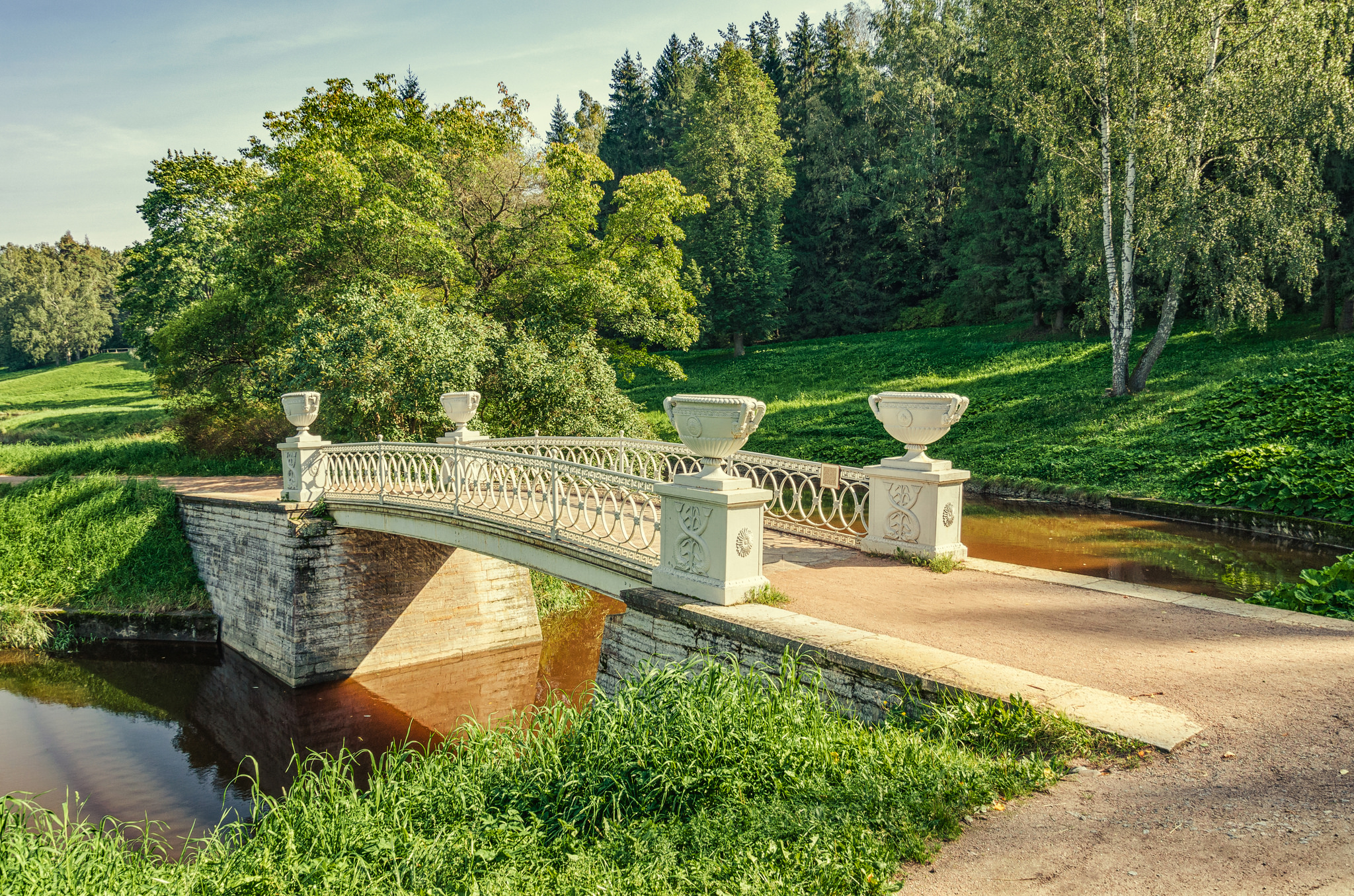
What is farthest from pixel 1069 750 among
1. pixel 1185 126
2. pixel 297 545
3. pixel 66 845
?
pixel 1185 126

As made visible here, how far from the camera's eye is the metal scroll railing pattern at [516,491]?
7.54 meters

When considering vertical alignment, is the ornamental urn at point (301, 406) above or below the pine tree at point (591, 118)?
below

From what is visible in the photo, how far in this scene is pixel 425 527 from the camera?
10.5m

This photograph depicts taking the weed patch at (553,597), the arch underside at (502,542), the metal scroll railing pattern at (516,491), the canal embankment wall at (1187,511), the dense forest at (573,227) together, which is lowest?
the weed patch at (553,597)

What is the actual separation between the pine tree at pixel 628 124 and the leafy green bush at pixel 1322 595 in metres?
46.5

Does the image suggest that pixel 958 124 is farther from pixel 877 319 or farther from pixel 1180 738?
pixel 1180 738

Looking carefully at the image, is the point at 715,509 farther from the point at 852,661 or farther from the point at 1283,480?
the point at 1283,480

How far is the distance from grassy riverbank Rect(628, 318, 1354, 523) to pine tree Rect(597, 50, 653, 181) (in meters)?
23.5

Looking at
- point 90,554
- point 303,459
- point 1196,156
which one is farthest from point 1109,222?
point 90,554

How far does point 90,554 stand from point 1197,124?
2389cm

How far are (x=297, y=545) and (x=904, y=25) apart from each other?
1414 inches

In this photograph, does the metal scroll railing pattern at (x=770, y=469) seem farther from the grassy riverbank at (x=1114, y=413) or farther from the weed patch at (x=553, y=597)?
the grassy riverbank at (x=1114, y=413)

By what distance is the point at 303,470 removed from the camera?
12.2m

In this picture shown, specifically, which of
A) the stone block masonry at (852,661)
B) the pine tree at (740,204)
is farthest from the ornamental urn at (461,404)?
the pine tree at (740,204)
